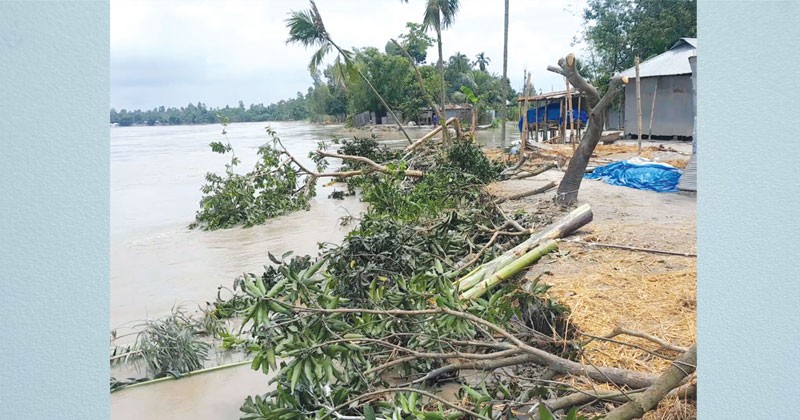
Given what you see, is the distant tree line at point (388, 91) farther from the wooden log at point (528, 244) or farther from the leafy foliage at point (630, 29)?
the wooden log at point (528, 244)

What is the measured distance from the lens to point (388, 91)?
1019 inches

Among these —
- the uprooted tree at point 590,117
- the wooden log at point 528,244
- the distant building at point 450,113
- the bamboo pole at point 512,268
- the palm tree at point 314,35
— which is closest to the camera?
the bamboo pole at point 512,268

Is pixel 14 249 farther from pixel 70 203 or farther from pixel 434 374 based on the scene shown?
pixel 434 374

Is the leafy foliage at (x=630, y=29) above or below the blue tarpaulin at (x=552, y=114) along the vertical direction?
above

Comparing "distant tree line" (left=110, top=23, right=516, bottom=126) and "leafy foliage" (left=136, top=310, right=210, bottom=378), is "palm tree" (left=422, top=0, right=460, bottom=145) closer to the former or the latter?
"distant tree line" (left=110, top=23, right=516, bottom=126)

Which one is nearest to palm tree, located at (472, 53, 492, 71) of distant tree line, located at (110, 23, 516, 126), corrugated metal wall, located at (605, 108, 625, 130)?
distant tree line, located at (110, 23, 516, 126)

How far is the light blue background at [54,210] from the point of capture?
1.39 m

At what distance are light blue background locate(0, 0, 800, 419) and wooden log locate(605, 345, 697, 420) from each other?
0.46 meters

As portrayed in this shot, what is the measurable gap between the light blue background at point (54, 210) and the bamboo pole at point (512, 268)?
6.30ft

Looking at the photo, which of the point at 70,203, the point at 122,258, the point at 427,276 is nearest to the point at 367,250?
the point at 427,276

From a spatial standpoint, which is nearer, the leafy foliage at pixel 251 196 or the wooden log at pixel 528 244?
the wooden log at pixel 528 244

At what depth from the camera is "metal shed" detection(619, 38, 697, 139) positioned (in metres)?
13.3

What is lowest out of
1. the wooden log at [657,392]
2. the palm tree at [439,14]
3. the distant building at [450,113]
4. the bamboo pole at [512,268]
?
the wooden log at [657,392]

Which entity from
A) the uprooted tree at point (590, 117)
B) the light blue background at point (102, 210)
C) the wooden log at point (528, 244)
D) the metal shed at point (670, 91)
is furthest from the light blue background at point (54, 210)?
the metal shed at point (670, 91)
